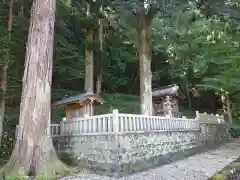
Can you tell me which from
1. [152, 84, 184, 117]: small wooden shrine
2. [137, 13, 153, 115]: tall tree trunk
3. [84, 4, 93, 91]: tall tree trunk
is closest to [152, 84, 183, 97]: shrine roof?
[152, 84, 184, 117]: small wooden shrine

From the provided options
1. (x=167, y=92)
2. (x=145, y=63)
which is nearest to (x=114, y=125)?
(x=145, y=63)

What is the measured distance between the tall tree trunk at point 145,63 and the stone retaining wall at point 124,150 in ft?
6.95

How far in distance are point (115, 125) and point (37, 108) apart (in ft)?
7.44

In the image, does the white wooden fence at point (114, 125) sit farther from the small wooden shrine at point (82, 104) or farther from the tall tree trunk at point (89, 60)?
the tall tree trunk at point (89, 60)

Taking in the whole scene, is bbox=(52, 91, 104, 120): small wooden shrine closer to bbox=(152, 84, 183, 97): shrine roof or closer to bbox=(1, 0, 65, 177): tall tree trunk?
bbox=(1, 0, 65, 177): tall tree trunk

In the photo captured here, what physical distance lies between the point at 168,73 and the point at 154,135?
16107 millimetres

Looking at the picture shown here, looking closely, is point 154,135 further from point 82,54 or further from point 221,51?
point 82,54

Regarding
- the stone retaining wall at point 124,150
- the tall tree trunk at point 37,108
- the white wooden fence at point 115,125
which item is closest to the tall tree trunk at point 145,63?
the white wooden fence at point 115,125

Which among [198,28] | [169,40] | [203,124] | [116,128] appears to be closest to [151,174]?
[116,128]

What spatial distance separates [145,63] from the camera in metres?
12.0

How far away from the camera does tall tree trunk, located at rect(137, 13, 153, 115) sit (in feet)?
38.0

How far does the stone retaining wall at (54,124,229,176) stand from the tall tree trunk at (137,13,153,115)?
212 cm

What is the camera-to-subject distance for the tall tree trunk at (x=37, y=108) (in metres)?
6.65

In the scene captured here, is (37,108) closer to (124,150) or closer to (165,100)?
(124,150)
